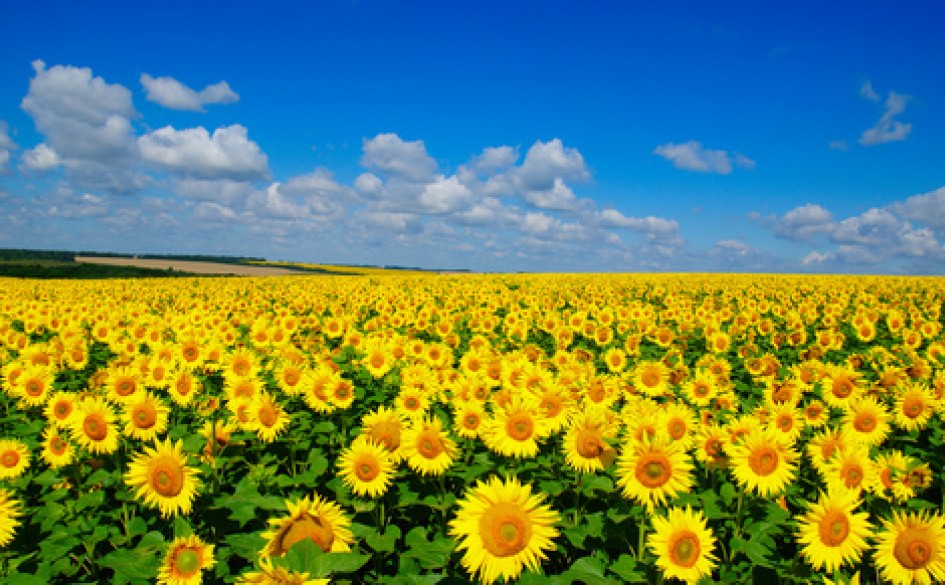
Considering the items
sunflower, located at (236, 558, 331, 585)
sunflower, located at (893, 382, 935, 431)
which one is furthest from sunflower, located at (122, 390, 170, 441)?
sunflower, located at (893, 382, 935, 431)

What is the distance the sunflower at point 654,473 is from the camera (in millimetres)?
3109

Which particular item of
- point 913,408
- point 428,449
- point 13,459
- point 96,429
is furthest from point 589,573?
point 13,459

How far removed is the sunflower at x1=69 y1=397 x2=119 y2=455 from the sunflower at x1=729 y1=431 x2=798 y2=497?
476 centimetres

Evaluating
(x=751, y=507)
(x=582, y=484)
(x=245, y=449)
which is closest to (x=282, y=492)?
(x=245, y=449)

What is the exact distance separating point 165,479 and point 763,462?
384cm

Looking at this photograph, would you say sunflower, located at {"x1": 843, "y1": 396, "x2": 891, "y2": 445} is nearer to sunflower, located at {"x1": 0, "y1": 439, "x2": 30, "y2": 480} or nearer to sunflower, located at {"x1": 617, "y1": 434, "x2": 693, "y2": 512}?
sunflower, located at {"x1": 617, "y1": 434, "x2": 693, "y2": 512}

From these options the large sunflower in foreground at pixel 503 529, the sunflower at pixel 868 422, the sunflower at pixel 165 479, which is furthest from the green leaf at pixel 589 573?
the sunflower at pixel 868 422

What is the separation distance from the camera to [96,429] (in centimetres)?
441

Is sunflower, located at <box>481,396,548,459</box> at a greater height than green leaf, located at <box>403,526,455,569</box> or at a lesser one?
greater

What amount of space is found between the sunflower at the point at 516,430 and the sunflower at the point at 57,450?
344 cm

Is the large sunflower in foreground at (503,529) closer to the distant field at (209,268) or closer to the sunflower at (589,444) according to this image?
the sunflower at (589,444)

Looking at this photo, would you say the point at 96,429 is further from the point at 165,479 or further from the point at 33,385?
the point at 33,385

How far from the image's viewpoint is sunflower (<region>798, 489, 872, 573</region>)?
2916 mm

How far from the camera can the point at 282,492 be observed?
4402mm
